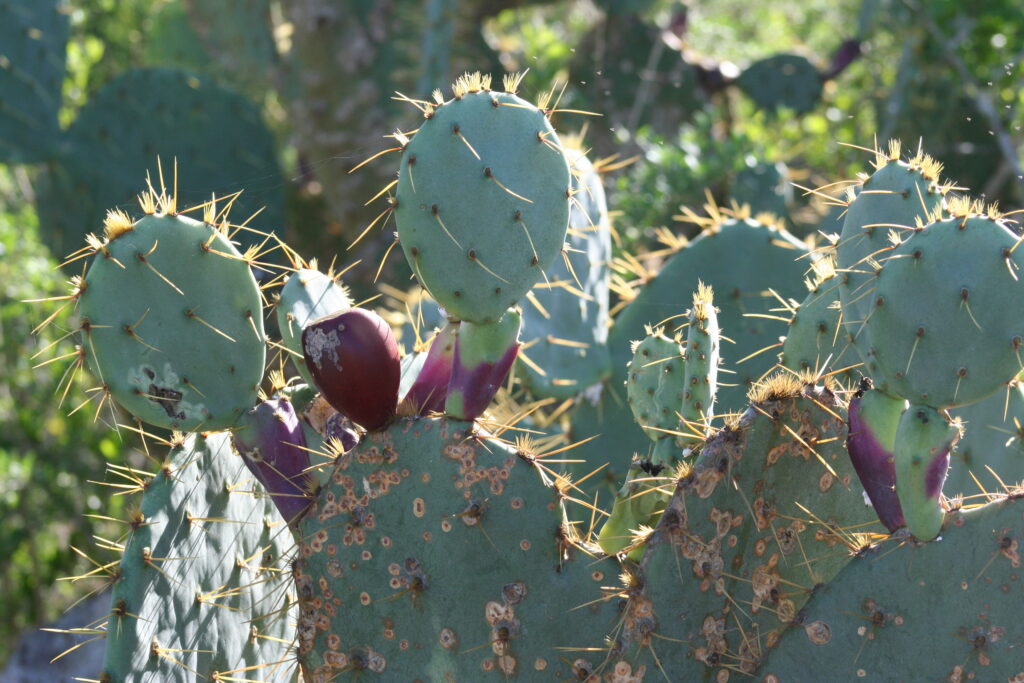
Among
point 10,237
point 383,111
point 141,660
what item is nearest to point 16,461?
point 10,237

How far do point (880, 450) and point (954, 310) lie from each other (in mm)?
245

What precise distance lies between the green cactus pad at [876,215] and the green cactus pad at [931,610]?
28cm

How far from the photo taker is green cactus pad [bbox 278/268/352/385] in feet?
5.64

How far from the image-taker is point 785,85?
5066 mm

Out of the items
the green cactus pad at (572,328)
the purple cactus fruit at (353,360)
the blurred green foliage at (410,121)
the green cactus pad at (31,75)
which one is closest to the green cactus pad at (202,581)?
the purple cactus fruit at (353,360)

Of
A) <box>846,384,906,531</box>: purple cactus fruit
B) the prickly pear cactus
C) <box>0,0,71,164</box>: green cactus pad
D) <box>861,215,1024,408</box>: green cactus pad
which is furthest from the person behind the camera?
<box>0,0,71,164</box>: green cactus pad

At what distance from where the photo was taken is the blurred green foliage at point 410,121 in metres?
4.00

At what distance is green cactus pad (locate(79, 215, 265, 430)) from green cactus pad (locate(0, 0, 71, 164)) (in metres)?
2.65

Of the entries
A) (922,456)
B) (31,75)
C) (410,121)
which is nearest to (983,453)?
(922,456)

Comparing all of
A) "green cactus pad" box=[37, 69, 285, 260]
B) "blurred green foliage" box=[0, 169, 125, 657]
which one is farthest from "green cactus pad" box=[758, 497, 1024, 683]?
"blurred green foliage" box=[0, 169, 125, 657]

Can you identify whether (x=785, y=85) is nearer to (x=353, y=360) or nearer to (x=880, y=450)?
(x=880, y=450)

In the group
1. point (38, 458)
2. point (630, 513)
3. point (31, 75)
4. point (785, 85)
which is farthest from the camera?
point (785, 85)

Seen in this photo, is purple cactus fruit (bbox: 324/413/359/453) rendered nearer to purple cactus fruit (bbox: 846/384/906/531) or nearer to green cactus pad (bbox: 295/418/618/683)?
green cactus pad (bbox: 295/418/618/683)

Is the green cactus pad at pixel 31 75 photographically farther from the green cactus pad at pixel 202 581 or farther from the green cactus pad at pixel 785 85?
the green cactus pad at pixel 785 85
